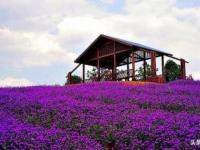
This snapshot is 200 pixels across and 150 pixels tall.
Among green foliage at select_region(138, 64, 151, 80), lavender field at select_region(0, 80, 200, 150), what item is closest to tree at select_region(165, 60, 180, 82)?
green foliage at select_region(138, 64, 151, 80)

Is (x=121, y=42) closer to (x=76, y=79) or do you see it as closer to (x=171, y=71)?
(x=171, y=71)

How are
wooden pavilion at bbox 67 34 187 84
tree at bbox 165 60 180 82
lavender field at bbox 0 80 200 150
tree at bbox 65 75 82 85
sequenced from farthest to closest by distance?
1. tree at bbox 65 75 82 85
2. tree at bbox 165 60 180 82
3. wooden pavilion at bbox 67 34 187 84
4. lavender field at bbox 0 80 200 150

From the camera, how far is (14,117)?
42.0 feet

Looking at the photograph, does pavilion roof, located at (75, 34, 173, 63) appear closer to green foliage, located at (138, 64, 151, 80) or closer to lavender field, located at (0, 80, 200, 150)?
green foliage, located at (138, 64, 151, 80)

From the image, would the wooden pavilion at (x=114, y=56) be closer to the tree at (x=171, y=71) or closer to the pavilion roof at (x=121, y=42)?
the pavilion roof at (x=121, y=42)

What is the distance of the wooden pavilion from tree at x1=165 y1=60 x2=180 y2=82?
1924 mm

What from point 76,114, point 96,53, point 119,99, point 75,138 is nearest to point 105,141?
point 75,138

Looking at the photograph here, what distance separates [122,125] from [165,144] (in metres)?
1.53

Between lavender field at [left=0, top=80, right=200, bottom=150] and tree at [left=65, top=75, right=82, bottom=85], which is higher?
tree at [left=65, top=75, right=82, bottom=85]

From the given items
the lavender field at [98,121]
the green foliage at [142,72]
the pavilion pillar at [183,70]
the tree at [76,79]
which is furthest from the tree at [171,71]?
the lavender field at [98,121]

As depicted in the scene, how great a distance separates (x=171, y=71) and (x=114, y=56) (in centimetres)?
460

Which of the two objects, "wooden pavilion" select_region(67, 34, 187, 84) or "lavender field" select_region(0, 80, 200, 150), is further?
"wooden pavilion" select_region(67, 34, 187, 84)

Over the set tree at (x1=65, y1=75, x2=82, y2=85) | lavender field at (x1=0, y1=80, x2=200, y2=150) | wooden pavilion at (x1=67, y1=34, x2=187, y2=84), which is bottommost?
lavender field at (x1=0, y1=80, x2=200, y2=150)

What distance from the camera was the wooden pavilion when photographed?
3422cm
